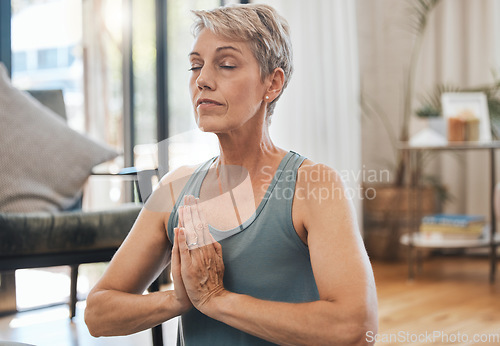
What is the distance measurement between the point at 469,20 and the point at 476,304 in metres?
2.19

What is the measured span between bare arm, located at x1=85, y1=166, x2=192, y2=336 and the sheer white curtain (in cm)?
203

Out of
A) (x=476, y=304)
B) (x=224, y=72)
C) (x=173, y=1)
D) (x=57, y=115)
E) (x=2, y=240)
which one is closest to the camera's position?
(x=224, y=72)

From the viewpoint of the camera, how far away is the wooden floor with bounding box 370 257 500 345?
216 cm

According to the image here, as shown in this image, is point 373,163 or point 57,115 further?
point 373,163

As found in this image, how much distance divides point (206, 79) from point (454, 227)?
8.78 feet

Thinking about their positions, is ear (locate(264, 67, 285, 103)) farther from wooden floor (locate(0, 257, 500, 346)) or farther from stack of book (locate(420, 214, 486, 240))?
stack of book (locate(420, 214, 486, 240))

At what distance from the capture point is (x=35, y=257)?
5.56 ft

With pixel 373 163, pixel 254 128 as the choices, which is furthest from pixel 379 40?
pixel 254 128

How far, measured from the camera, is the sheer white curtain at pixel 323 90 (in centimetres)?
309

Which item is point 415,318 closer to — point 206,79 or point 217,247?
point 217,247

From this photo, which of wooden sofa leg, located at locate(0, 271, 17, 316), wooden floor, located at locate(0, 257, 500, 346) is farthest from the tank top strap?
wooden sofa leg, located at locate(0, 271, 17, 316)

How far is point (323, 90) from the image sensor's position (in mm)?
3355

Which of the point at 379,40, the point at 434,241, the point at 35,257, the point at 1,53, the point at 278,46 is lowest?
the point at 434,241

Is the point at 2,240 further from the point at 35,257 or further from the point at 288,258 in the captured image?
the point at 288,258
